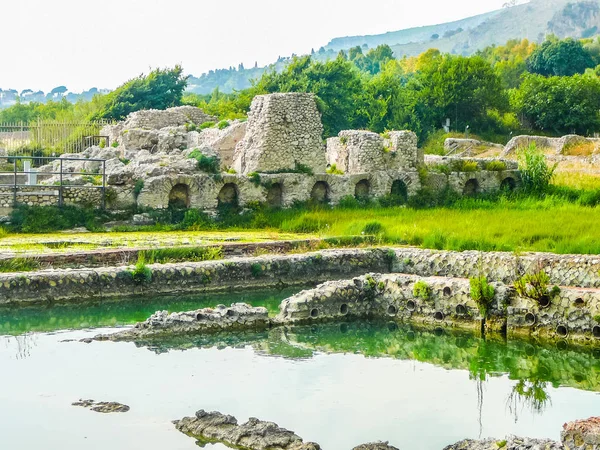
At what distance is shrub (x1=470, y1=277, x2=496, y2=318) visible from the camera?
16984 mm

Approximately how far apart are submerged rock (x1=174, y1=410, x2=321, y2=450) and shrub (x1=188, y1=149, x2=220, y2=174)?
17725mm

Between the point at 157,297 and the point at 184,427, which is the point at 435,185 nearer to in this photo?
the point at 157,297

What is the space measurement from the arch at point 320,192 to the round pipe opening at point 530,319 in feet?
48.0

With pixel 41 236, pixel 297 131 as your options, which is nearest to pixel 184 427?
pixel 41 236

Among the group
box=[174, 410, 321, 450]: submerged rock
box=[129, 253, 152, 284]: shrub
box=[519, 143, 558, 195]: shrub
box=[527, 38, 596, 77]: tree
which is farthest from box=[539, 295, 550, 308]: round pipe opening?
box=[527, 38, 596, 77]: tree

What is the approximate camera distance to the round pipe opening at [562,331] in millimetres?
16344

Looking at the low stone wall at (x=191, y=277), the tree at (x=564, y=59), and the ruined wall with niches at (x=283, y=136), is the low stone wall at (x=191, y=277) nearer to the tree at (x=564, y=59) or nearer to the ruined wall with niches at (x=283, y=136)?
the ruined wall with niches at (x=283, y=136)

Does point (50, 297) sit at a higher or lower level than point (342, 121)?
lower

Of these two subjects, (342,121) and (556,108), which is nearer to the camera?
(342,121)

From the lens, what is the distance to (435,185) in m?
32.6

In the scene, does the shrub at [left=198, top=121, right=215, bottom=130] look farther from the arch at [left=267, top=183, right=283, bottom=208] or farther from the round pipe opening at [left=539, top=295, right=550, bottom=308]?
the round pipe opening at [left=539, top=295, right=550, bottom=308]

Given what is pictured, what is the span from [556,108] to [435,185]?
25243mm

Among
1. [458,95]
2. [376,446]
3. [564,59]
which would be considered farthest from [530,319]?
[564,59]

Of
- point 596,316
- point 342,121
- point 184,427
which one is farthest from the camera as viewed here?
point 342,121
